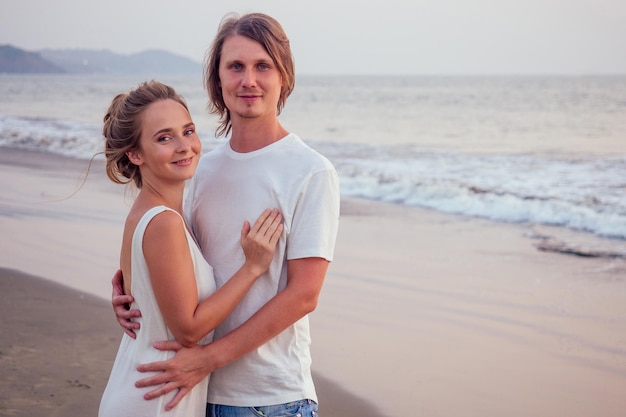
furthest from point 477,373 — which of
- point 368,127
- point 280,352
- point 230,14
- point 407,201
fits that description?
point 368,127

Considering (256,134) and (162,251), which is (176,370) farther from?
(256,134)

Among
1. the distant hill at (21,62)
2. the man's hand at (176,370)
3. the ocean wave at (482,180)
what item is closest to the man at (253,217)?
the man's hand at (176,370)

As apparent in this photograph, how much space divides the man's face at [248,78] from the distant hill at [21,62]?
424 ft

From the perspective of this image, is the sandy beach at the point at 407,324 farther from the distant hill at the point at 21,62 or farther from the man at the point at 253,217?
the distant hill at the point at 21,62

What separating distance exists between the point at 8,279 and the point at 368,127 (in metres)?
25.4

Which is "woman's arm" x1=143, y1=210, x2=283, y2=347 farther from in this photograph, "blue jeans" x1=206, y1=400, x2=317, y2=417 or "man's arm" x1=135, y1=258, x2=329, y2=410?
"blue jeans" x1=206, y1=400, x2=317, y2=417

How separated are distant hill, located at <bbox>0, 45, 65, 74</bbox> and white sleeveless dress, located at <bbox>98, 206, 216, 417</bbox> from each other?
5094 inches

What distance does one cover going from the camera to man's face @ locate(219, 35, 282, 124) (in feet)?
8.51

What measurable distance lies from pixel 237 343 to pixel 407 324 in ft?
12.7

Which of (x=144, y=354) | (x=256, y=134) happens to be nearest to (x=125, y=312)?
(x=144, y=354)

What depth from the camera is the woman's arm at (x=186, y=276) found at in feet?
7.75

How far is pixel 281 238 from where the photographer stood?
2506mm

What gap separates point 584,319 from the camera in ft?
21.1

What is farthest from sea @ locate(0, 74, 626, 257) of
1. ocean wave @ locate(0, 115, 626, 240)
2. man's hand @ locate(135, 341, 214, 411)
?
man's hand @ locate(135, 341, 214, 411)
